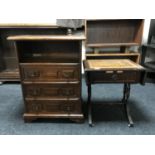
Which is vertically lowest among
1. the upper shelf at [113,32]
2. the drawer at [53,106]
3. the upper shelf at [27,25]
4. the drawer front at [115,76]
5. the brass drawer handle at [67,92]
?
the drawer at [53,106]

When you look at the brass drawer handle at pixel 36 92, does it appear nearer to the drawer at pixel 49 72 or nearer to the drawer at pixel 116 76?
the drawer at pixel 49 72

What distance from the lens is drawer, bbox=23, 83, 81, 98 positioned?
68.4 inches

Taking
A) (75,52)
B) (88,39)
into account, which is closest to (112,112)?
(75,52)

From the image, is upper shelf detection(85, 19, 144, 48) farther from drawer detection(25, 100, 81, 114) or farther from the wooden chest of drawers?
drawer detection(25, 100, 81, 114)

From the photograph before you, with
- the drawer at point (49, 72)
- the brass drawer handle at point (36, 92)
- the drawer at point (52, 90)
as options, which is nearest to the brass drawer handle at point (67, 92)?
the drawer at point (52, 90)

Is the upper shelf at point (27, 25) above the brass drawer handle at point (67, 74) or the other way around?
above

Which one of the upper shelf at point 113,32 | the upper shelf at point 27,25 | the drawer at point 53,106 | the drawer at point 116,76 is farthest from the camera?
the upper shelf at point 113,32

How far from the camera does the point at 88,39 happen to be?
10.0ft

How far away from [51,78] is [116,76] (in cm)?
65

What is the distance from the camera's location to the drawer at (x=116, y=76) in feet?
5.16

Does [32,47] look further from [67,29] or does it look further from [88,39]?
[88,39]

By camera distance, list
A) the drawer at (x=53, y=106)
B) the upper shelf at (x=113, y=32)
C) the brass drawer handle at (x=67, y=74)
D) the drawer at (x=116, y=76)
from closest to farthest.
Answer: the drawer at (x=116, y=76) → the brass drawer handle at (x=67, y=74) → the drawer at (x=53, y=106) → the upper shelf at (x=113, y=32)

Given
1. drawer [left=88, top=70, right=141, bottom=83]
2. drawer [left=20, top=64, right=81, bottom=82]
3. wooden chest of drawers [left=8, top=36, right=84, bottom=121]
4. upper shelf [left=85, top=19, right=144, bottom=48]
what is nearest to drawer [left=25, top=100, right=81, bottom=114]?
wooden chest of drawers [left=8, top=36, right=84, bottom=121]

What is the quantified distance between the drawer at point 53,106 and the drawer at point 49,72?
257 millimetres
